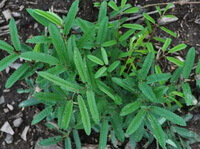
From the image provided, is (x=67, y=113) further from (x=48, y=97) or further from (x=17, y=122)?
(x=17, y=122)

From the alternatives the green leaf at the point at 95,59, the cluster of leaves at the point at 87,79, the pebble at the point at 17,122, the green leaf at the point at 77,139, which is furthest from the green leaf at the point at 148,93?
the pebble at the point at 17,122

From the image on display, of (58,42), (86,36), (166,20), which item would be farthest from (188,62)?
(166,20)

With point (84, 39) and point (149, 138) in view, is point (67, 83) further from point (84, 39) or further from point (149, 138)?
point (149, 138)

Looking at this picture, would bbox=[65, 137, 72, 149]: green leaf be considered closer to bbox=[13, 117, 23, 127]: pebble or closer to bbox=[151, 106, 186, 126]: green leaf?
bbox=[13, 117, 23, 127]: pebble

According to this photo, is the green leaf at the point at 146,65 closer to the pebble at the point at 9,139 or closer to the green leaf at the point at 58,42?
the green leaf at the point at 58,42

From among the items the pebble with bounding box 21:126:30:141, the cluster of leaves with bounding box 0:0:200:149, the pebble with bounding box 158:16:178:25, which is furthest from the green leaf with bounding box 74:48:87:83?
the pebble with bounding box 158:16:178:25

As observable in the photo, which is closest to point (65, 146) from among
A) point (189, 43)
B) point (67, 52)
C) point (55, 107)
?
point (55, 107)
